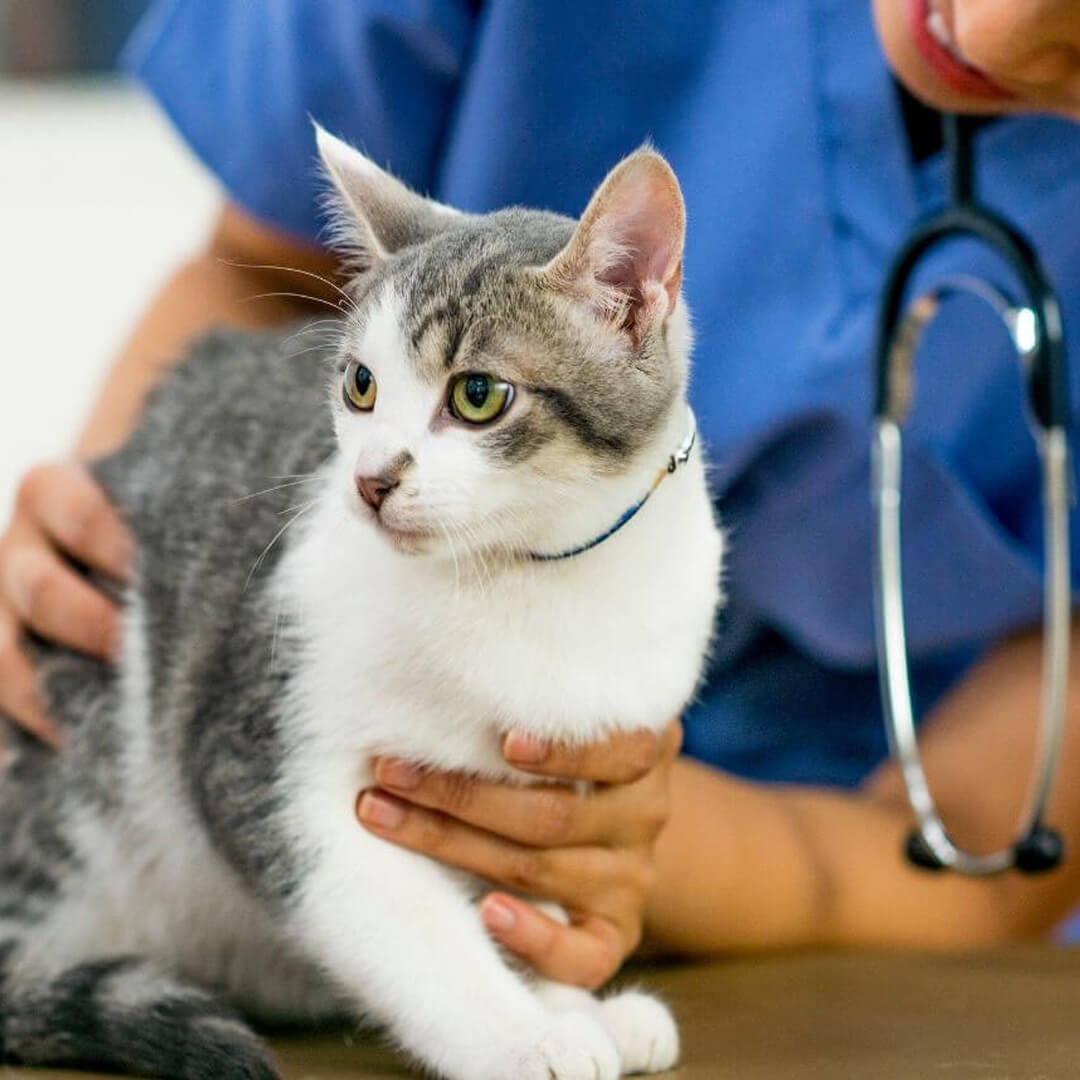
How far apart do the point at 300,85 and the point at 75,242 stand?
4.87ft

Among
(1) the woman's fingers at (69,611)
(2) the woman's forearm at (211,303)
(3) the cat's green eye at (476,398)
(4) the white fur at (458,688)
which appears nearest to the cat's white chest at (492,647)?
(4) the white fur at (458,688)

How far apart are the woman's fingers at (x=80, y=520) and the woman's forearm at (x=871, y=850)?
476 mm

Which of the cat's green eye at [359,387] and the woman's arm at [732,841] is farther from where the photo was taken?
the woman's arm at [732,841]

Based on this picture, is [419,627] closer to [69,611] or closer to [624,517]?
[624,517]

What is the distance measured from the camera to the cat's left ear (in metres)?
0.75

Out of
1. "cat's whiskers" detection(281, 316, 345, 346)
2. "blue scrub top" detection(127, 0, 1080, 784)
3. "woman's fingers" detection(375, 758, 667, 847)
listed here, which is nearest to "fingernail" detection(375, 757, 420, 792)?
"woman's fingers" detection(375, 758, 667, 847)

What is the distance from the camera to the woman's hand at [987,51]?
87 centimetres

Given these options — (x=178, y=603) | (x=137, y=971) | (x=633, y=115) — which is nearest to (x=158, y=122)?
(x=633, y=115)

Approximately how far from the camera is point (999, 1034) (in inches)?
36.5

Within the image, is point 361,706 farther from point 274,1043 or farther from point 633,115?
point 633,115

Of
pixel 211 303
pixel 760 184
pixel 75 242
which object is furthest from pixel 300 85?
pixel 75 242

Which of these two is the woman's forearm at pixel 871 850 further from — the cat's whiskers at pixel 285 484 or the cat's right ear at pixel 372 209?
the cat's right ear at pixel 372 209

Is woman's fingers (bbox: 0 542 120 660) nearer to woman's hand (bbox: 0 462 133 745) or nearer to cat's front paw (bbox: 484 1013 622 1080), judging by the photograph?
woman's hand (bbox: 0 462 133 745)

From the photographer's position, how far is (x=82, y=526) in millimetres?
1186
